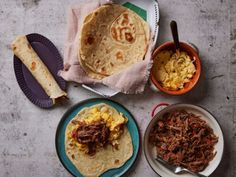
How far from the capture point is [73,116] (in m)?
1.87

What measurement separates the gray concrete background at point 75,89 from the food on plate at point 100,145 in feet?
0.22

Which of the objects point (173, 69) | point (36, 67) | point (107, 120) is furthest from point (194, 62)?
point (36, 67)

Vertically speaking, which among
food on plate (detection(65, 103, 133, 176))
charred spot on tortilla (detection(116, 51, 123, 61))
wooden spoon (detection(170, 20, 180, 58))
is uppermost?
wooden spoon (detection(170, 20, 180, 58))

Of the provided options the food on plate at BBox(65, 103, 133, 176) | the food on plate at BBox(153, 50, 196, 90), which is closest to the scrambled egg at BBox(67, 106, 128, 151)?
the food on plate at BBox(65, 103, 133, 176)

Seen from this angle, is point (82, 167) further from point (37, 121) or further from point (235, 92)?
Answer: point (235, 92)

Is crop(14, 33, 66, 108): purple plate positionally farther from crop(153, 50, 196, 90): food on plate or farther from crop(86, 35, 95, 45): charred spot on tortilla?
crop(153, 50, 196, 90): food on plate

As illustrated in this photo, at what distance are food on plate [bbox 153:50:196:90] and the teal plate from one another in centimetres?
22

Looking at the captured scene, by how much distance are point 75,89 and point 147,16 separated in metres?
0.45

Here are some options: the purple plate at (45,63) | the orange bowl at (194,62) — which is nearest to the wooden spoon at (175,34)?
the orange bowl at (194,62)

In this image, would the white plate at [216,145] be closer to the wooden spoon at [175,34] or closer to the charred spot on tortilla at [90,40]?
the wooden spoon at [175,34]

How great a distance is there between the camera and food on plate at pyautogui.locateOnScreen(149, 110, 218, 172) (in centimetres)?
179

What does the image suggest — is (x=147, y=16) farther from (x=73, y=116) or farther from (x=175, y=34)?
(x=73, y=116)

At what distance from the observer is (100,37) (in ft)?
5.96

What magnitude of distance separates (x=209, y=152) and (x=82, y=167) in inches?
21.6
